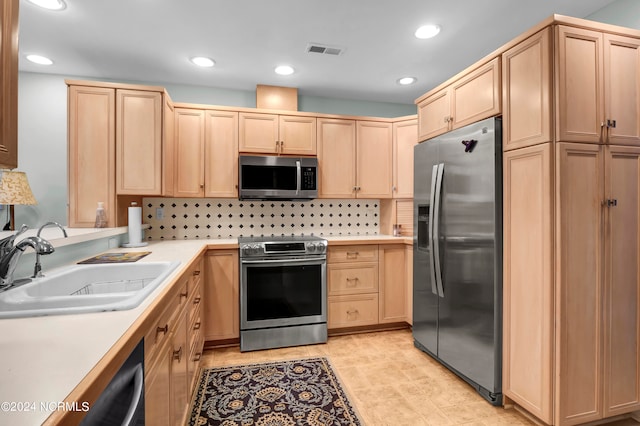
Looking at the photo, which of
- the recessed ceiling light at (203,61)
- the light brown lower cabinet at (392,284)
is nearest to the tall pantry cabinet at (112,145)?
the recessed ceiling light at (203,61)

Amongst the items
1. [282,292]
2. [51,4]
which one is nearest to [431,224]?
[282,292]

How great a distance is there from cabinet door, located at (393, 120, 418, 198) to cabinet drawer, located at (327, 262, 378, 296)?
909mm

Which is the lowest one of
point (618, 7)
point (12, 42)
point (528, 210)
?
point (528, 210)

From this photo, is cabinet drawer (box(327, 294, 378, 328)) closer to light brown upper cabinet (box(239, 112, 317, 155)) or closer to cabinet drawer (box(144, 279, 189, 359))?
light brown upper cabinet (box(239, 112, 317, 155))

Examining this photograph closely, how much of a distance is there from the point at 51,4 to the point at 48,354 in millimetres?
2379

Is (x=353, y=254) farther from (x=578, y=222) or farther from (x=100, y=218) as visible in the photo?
(x=100, y=218)

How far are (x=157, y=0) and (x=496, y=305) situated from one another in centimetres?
286

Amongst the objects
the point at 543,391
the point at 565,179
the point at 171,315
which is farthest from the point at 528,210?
the point at 171,315

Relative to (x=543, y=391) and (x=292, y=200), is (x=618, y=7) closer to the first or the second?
(x=543, y=391)

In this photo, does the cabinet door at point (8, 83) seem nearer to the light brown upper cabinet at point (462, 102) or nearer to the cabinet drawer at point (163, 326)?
the cabinet drawer at point (163, 326)

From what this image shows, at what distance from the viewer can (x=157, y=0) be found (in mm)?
2016

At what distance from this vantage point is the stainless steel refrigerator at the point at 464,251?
77.2 inches

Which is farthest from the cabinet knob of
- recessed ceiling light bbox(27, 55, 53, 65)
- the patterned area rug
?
recessed ceiling light bbox(27, 55, 53, 65)

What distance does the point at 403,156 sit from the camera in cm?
351
